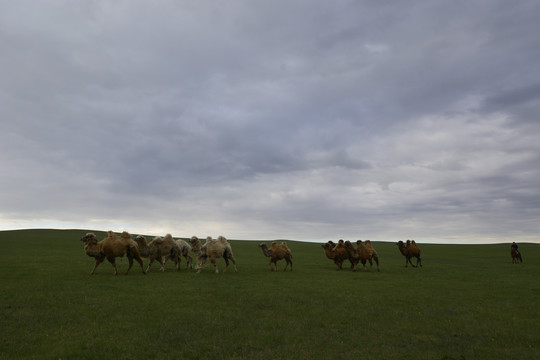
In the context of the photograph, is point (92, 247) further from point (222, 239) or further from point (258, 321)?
point (258, 321)

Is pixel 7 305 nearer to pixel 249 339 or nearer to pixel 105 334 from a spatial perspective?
pixel 105 334

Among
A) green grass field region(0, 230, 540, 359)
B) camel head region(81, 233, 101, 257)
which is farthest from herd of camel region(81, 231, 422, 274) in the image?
green grass field region(0, 230, 540, 359)

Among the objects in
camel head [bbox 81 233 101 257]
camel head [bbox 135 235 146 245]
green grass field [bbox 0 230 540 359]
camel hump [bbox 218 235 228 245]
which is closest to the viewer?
green grass field [bbox 0 230 540 359]

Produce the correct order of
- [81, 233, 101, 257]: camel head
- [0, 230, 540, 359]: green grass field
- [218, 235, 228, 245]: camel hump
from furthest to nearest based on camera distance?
[218, 235, 228, 245]: camel hump < [81, 233, 101, 257]: camel head < [0, 230, 540, 359]: green grass field

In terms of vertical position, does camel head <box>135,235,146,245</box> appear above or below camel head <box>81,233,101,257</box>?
above

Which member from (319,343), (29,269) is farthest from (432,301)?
(29,269)

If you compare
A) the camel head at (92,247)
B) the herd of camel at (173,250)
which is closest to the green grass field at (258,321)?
the camel head at (92,247)

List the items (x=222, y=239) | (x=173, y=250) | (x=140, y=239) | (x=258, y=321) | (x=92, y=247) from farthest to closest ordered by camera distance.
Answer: (x=173, y=250) → (x=222, y=239) → (x=140, y=239) → (x=92, y=247) → (x=258, y=321)

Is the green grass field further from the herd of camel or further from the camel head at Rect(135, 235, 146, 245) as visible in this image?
the camel head at Rect(135, 235, 146, 245)

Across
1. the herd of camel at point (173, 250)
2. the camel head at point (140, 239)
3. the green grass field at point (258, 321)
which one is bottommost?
the green grass field at point (258, 321)

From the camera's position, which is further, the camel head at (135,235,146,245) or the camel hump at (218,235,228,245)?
the camel hump at (218,235,228,245)

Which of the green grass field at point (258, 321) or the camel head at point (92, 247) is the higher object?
the camel head at point (92, 247)

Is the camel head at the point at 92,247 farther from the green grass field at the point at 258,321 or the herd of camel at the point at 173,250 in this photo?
the green grass field at the point at 258,321

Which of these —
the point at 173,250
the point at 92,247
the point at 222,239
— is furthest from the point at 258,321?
the point at 173,250
